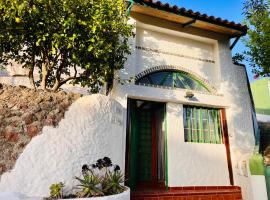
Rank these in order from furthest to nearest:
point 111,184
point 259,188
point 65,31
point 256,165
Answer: point 256,165 → point 259,188 → point 65,31 → point 111,184

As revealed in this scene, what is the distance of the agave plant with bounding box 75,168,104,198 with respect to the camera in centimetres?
460

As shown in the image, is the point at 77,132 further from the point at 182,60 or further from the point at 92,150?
the point at 182,60

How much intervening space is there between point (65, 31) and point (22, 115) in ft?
6.86

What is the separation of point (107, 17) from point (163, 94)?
3087mm

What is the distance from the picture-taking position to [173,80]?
26.7 feet

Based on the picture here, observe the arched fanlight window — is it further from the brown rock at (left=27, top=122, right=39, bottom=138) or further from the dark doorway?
the brown rock at (left=27, top=122, right=39, bottom=138)

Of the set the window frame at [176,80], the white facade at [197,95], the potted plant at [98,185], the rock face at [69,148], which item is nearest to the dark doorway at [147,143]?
the white facade at [197,95]

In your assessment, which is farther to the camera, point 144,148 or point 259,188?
point 144,148

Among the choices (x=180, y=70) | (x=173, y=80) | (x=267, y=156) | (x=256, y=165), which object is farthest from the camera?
(x=180, y=70)

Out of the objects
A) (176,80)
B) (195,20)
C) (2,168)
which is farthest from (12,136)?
(195,20)

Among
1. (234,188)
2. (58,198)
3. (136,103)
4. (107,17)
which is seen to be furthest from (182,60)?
(58,198)

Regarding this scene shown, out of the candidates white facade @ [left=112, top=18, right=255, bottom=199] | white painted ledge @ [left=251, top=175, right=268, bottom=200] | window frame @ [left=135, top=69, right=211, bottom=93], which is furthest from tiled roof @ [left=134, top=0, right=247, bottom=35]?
white painted ledge @ [left=251, top=175, right=268, bottom=200]

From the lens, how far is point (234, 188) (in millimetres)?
7414

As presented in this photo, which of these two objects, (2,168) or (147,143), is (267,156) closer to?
(147,143)
